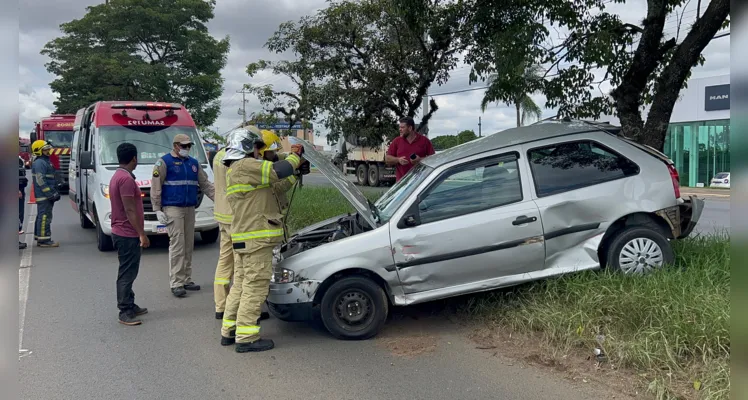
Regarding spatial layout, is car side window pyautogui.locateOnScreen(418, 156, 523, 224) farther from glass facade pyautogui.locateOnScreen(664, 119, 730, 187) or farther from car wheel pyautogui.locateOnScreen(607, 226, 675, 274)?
glass facade pyautogui.locateOnScreen(664, 119, 730, 187)

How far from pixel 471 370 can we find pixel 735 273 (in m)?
3.26

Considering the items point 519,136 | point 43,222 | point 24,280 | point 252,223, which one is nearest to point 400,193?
point 519,136

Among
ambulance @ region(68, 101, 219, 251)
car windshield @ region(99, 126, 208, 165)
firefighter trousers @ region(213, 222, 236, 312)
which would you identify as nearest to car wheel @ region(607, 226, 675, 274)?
firefighter trousers @ region(213, 222, 236, 312)

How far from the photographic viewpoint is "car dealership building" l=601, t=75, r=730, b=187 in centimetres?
2744

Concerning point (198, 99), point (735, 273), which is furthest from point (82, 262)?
point (198, 99)

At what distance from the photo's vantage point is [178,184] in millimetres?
7016

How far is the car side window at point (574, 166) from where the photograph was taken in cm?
546

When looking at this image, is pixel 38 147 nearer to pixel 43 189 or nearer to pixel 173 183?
pixel 43 189

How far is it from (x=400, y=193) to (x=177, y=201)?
9.38ft

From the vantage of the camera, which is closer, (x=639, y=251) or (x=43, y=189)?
(x=639, y=251)

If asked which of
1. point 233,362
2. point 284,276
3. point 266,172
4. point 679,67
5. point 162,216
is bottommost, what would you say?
point 233,362

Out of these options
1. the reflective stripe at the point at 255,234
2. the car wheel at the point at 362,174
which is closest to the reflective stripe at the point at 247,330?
the reflective stripe at the point at 255,234

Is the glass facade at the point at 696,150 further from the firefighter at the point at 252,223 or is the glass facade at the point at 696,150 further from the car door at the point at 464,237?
the firefighter at the point at 252,223

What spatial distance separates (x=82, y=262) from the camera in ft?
29.8
